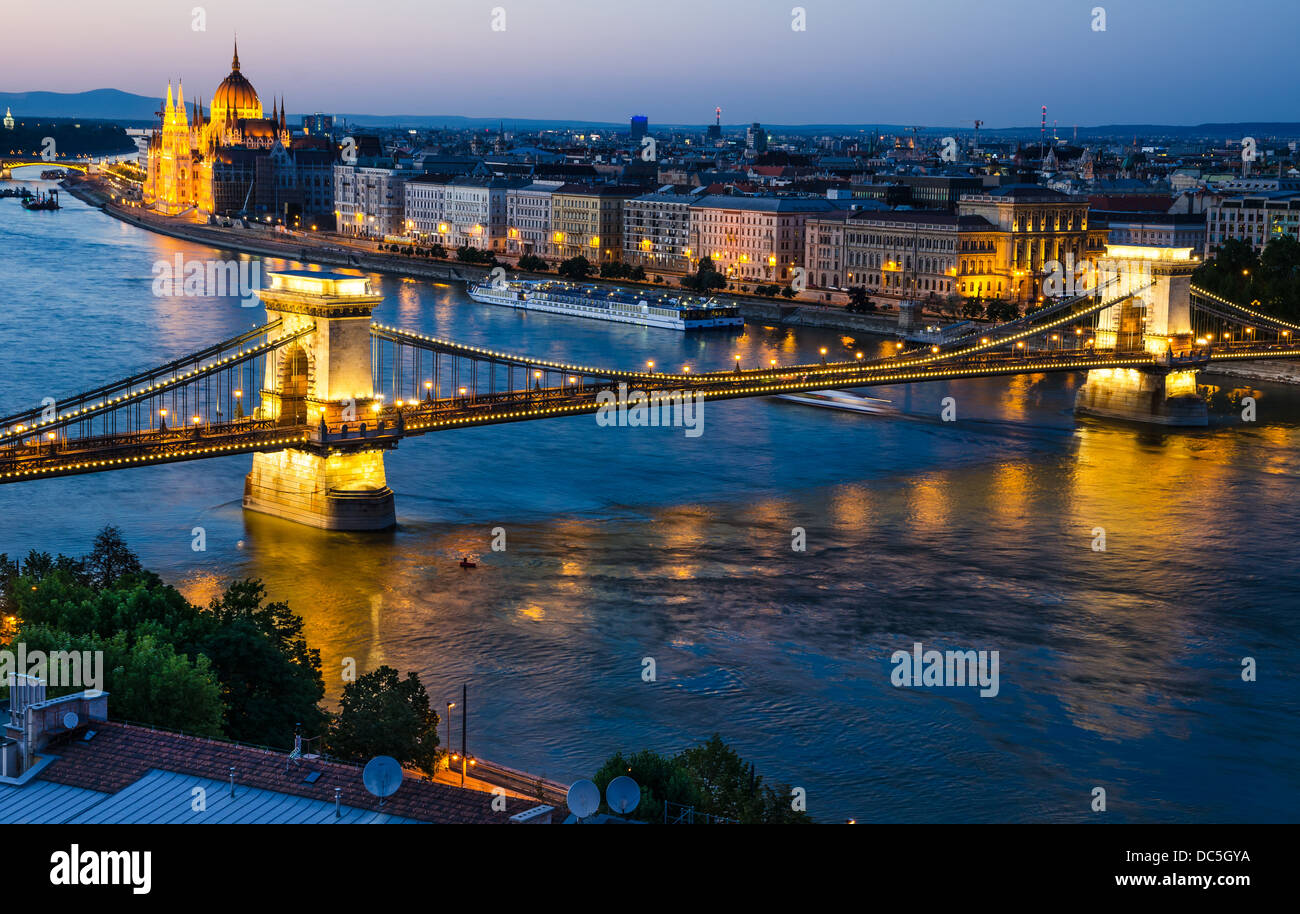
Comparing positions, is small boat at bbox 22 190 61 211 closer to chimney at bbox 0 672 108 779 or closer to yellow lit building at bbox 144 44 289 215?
yellow lit building at bbox 144 44 289 215

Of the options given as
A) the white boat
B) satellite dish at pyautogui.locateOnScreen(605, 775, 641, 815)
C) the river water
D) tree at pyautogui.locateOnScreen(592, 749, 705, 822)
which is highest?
satellite dish at pyautogui.locateOnScreen(605, 775, 641, 815)

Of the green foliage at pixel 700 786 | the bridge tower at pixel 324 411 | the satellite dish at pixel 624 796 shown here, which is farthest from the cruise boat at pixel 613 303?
the satellite dish at pixel 624 796

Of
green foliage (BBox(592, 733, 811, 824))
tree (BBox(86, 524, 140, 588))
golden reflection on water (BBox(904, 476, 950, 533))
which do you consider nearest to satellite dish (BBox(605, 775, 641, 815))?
green foliage (BBox(592, 733, 811, 824))

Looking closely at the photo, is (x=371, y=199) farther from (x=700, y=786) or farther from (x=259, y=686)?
(x=700, y=786)

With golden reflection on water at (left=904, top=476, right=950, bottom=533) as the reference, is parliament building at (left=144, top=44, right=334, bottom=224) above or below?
above

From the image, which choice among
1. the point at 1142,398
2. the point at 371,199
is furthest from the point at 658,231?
the point at 1142,398

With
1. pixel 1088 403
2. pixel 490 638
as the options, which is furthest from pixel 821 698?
pixel 1088 403
